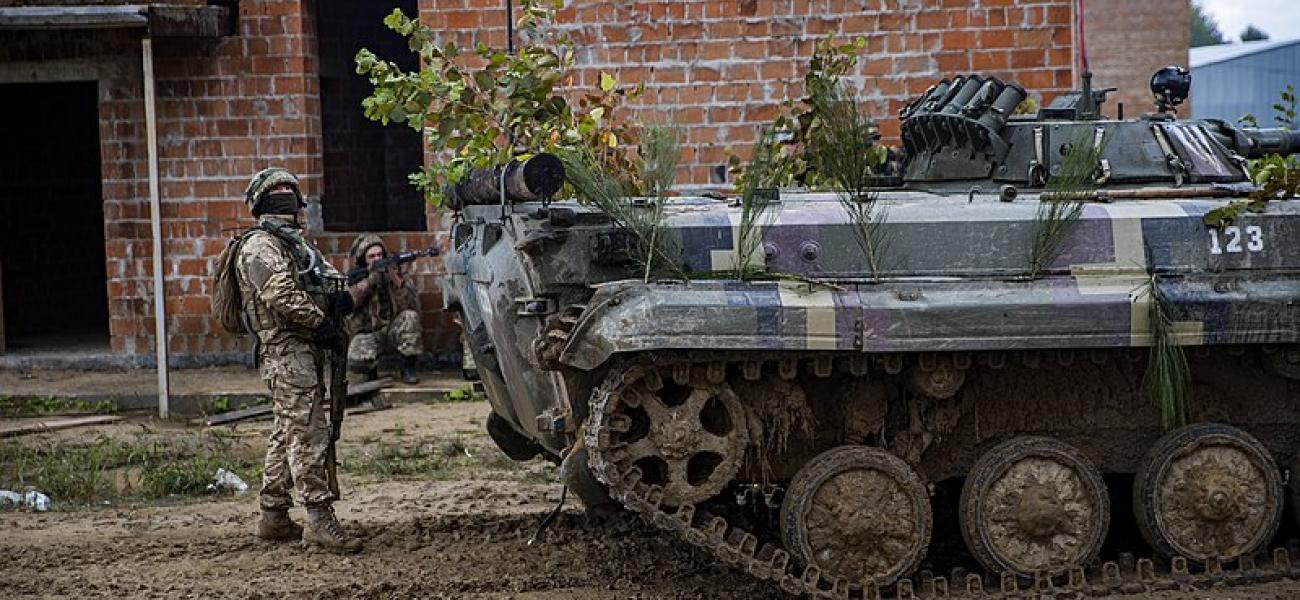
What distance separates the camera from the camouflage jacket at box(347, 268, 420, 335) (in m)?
13.0

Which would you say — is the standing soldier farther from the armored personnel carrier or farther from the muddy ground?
the armored personnel carrier

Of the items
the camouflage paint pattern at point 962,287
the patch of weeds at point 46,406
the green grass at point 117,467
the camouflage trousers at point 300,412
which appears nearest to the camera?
the camouflage paint pattern at point 962,287

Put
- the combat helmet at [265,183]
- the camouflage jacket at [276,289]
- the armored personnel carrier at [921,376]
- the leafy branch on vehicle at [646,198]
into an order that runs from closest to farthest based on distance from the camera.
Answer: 1. the armored personnel carrier at [921,376]
2. the leafy branch on vehicle at [646,198]
3. the camouflage jacket at [276,289]
4. the combat helmet at [265,183]

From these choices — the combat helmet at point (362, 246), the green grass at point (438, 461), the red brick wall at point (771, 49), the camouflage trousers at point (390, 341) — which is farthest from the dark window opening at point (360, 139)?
the green grass at point (438, 461)

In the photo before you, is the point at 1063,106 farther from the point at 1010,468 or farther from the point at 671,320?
the point at 671,320

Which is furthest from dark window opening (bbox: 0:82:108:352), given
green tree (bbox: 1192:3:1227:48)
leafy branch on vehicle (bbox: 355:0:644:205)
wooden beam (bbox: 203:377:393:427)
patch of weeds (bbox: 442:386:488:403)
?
green tree (bbox: 1192:3:1227:48)

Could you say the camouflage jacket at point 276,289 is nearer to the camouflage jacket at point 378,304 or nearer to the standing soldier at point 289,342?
the standing soldier at point 289,342

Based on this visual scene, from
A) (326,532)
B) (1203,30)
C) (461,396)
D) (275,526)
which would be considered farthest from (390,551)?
(1203,30)

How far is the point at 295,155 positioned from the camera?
13055 mm

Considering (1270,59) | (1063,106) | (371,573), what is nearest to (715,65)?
(1063,106)

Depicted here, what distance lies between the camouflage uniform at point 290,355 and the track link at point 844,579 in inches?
76.0

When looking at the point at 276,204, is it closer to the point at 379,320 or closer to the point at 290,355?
the point at 290,355

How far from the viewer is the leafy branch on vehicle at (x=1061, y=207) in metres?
6.75

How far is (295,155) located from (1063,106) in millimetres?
6508
